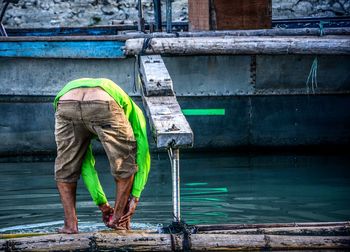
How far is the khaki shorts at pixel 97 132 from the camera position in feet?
19.4

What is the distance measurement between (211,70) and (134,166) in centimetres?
472

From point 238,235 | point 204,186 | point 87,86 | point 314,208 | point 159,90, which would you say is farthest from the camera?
point 204,186

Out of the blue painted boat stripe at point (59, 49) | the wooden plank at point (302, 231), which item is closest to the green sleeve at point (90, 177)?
the wooden plank at point (302, 231)

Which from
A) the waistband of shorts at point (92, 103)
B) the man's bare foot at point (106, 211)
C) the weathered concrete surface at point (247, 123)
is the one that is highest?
the waistband of shorts at point (92, 103)

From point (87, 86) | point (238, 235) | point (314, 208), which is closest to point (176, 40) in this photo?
point (314, 208)

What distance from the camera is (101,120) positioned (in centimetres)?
591

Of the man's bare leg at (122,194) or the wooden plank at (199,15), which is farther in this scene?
the wooden plank at (199,15)

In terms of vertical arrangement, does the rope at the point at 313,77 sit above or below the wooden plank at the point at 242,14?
below

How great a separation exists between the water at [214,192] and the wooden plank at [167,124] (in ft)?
4.70

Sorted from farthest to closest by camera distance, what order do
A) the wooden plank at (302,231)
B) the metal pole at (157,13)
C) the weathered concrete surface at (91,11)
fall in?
the weathered concrete surface at (91,11) → the metal pole at (157,13) → the wooden plank at (302,231)

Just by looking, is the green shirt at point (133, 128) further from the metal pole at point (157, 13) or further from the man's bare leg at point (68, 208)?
the metal pole at point (157, 13)

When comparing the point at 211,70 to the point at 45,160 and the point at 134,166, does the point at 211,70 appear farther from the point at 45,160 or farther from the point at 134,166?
the point at 134,166

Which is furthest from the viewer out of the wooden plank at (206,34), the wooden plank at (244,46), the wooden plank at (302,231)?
the wooden plank at (206,34)

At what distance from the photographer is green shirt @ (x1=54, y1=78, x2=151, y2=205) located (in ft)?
19.7
